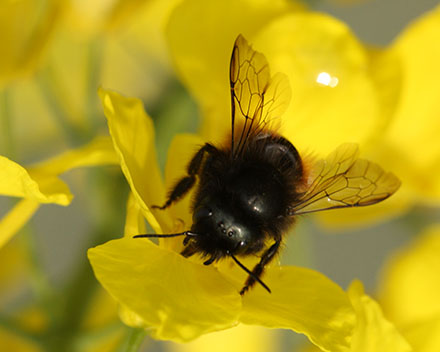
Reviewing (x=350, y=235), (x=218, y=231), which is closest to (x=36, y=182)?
(x=218, y=231)

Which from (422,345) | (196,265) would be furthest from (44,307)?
(422,345)

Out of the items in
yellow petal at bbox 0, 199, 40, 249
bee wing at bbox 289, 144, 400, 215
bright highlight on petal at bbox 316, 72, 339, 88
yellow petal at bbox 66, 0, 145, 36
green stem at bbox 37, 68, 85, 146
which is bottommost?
green stem at bbox 37, 68, 85, 146

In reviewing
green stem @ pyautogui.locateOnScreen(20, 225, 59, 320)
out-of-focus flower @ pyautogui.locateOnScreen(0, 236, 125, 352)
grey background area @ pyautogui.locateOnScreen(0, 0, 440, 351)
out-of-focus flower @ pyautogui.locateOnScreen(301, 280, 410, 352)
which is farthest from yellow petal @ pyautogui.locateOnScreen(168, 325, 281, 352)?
grey background area @ pyautogui.locateOnScreen(0, 0, 440, 351)

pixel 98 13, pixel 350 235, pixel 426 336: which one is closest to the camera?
pixel 426 336

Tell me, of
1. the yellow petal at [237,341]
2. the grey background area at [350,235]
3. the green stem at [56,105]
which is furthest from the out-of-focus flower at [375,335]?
the grey background area at [350,235]

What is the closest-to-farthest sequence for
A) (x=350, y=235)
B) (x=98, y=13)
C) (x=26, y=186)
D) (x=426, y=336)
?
(x=26, y=186) < (x=426, y=336) < (x=98, y=13) < (x=350, y=235)

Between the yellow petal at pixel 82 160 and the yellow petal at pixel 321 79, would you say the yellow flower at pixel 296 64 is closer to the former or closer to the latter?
the yellow petal at pixel 321 79

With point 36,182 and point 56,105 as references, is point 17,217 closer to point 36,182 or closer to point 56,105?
point 36,182

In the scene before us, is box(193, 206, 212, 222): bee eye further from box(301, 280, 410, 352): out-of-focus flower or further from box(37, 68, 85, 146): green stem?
box(37, 68, 85, 146): green stem
